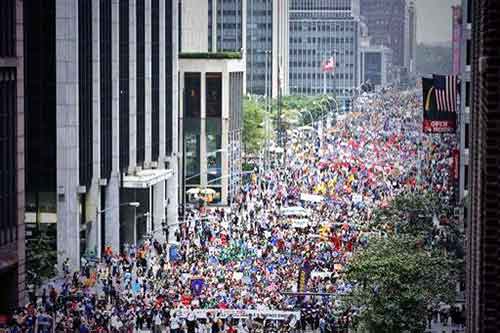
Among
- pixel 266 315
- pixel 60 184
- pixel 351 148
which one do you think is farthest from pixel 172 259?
pixel 351 148

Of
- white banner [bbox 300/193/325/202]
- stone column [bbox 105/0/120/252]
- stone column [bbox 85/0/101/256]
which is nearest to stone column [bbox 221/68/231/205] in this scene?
white banner [bbox 300/193/325/202]

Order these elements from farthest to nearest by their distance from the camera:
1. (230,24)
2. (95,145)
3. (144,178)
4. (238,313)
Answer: (230,24) → (144,178) → (95,145) → (238,313)

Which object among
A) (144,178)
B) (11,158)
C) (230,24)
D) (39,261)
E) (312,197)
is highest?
(230,24)

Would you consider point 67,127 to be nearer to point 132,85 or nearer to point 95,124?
point 95,124

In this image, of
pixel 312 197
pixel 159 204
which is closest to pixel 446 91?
pixel 159 204

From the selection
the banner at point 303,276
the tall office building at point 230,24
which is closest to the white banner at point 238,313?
the banner at point 303,276

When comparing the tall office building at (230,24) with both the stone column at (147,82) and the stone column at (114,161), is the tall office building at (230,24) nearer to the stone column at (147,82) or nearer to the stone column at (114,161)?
the stone column at (147,82)
